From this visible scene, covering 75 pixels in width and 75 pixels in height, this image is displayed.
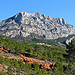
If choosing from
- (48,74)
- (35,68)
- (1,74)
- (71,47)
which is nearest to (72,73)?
(71,47)

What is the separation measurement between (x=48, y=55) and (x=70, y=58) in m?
71.6

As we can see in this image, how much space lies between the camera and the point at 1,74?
41.5 meters

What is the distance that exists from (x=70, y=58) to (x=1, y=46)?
2786 inches

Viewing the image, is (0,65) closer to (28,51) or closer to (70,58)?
(70,58)

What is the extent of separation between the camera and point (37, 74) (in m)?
53.1

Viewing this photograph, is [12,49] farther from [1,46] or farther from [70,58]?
[70,58]

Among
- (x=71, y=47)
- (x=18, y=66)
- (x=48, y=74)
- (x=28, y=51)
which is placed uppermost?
(x=28, y=51)

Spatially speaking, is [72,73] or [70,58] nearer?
[72,73]

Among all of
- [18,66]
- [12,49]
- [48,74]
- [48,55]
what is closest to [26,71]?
[18,66]

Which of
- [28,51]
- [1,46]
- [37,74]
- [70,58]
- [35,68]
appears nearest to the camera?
[70,58]

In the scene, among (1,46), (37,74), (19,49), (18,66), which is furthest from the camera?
(19,49)

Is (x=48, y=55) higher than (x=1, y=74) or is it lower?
higher

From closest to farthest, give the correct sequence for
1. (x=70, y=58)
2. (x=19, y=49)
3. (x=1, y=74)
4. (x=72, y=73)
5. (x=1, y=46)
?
(x=72, y=73) → (x=70, y=58) → (x=1, y=74) → (x=1, y=46) → (x=19, y=49)

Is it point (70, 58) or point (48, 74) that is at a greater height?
point (70, 58)
